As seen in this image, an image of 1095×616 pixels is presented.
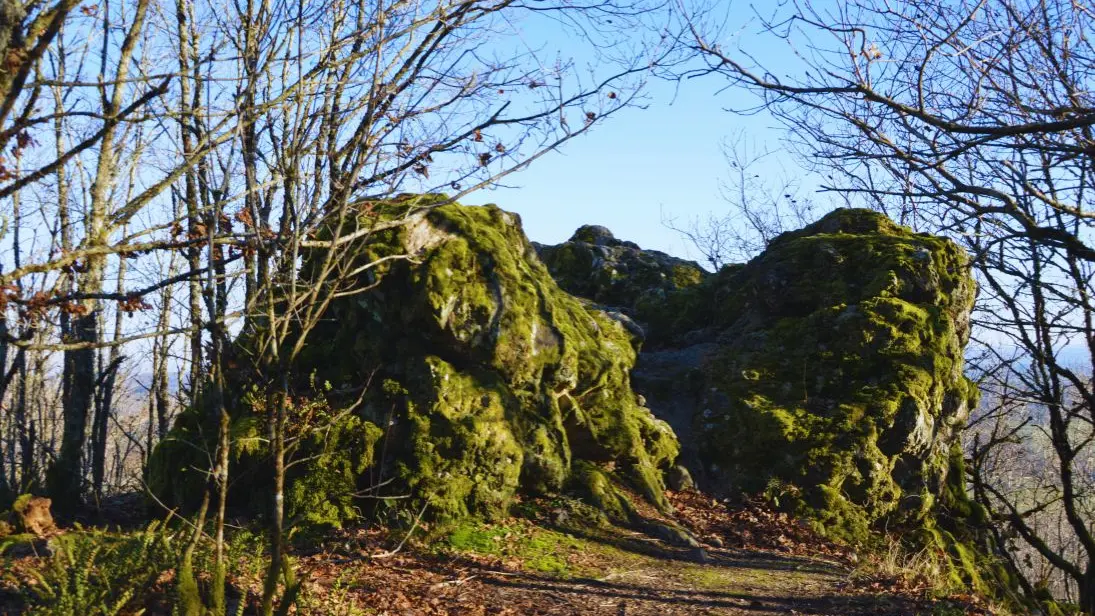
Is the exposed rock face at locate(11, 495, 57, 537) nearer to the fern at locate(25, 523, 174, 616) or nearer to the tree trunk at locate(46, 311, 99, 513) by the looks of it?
the tree trunk at locate(46, 311, 99, 513)

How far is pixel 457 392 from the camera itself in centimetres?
696

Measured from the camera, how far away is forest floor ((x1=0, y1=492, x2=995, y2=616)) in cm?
510

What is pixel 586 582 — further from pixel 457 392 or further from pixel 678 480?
pixel 678 480

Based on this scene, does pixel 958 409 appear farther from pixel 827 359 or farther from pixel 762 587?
pixel 762 587

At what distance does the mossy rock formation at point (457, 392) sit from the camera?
6625 millimetres

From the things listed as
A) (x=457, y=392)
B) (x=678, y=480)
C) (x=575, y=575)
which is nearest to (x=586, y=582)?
(x=575, y=575)

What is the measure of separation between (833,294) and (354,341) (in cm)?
576

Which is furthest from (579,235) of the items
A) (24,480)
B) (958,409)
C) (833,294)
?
(24,480)

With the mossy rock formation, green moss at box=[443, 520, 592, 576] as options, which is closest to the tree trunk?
the mossy rock formation

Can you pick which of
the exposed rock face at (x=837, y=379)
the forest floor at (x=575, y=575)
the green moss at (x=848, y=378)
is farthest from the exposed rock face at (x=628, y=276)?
the forest floor at (x=575, y=575)

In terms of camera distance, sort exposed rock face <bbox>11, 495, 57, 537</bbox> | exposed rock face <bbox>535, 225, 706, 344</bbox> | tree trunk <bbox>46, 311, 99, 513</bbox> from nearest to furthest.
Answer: exposed rock face <bbox>11, 495, 57, 537</bbox> → tree trunk <bbox>46, 311, 99, 513</bbox> → exposed rock face <bbox>535, 225, 706, 344</bbox>

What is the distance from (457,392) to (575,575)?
1.97 metres

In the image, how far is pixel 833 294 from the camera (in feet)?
30.8

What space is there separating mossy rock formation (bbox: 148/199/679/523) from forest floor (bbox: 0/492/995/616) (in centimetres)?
45
